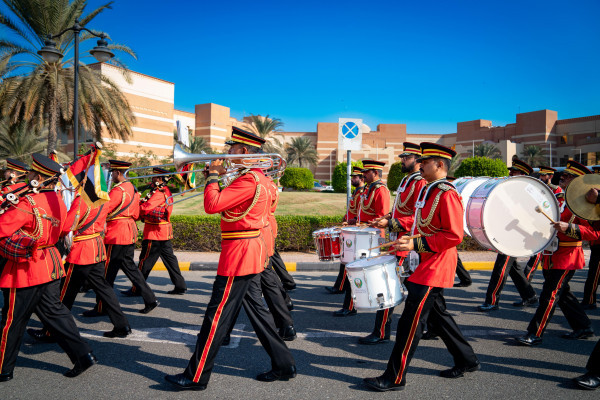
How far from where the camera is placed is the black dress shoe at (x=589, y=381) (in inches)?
143

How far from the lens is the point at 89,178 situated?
3896 mm

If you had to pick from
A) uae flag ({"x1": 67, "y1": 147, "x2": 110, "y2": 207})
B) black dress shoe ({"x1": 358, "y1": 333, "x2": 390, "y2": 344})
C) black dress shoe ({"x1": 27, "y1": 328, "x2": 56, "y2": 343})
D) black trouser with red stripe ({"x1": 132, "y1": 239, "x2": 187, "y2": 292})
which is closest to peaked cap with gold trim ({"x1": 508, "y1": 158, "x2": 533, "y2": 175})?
black dress shoe ({"x1": 358, "y1": 333, "x2": 390, "y2": 344})

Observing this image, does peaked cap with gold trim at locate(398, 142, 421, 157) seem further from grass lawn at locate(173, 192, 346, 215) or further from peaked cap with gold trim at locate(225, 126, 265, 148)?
grass lawn at locate(173, 192, 346, 215)

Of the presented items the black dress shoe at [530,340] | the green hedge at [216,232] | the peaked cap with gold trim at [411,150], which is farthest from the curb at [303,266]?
the black dress shoe at [530,340]

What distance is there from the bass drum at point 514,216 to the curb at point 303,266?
5.02 m

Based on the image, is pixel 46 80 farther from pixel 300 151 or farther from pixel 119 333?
pixel 300 151

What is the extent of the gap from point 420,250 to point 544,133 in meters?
75.2

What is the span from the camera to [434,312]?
12.5 feet

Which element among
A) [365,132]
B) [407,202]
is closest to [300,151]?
[365,132]

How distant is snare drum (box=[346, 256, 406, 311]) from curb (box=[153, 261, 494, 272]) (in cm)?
511

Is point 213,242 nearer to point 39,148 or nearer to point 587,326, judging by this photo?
point 587,326

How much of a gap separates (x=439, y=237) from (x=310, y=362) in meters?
1.74

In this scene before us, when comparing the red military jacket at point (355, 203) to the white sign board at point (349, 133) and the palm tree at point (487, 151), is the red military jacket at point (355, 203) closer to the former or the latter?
the white sign board at point (349, 133)

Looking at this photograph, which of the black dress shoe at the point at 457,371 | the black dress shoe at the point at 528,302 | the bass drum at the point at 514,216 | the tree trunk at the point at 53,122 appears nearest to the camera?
the black dress shoe at the point at 457,371
